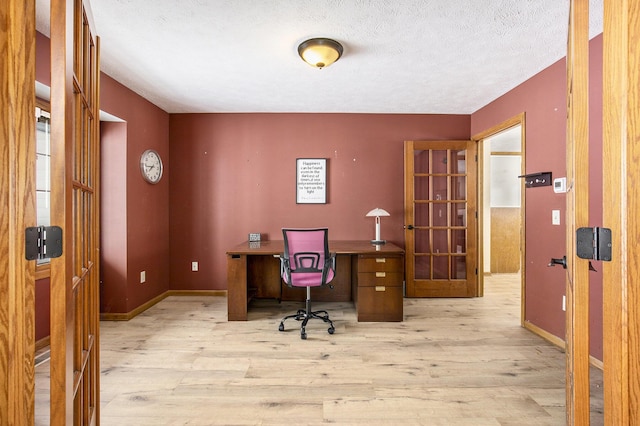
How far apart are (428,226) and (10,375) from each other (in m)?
3.98

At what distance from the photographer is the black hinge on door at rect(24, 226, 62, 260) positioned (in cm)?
89

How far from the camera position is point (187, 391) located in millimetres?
2033

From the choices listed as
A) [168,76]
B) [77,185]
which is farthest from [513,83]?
[77,185]

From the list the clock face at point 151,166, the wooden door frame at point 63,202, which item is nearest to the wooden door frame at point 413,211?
Result: the clock face at point 151,166

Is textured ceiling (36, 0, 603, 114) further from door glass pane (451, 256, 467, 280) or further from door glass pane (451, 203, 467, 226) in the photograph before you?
door glass pane (451, 256, 467, 280)

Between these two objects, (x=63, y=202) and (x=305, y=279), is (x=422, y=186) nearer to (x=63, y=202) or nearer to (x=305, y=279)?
(x=305, y=279)

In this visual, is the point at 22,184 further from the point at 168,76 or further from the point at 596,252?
the point at 168,76

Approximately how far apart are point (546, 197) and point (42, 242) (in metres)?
3.41

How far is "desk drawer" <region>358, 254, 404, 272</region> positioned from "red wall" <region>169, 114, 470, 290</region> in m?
0.95

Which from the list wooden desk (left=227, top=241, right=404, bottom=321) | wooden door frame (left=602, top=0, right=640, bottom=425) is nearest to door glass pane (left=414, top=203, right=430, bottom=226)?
wooden desk (left=227, top=241, right=404, bottom=321)

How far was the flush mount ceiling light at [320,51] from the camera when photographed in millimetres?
2336

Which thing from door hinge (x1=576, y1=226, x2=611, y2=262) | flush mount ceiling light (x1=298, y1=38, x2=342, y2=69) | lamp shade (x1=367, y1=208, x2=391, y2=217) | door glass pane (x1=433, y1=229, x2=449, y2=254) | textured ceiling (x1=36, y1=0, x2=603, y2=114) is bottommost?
door glass pane (x1=433, y1=229, x2=449, y2=254)

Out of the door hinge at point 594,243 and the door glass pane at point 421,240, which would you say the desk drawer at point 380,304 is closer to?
the door glass pane at point 421,240

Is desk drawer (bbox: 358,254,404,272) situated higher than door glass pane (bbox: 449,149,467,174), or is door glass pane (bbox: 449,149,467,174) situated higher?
door glass pane (bbox: 449,149,467,174)
